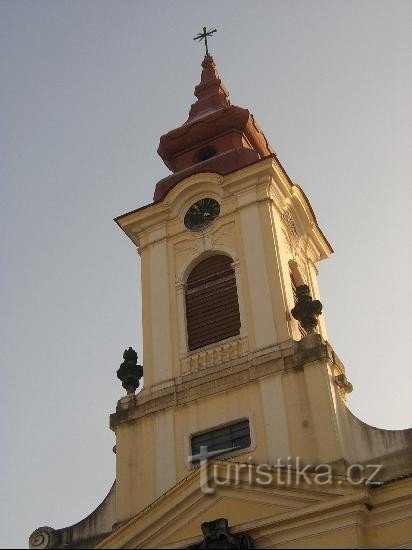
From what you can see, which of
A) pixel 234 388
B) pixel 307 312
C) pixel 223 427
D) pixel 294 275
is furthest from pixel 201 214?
pixel 223 427

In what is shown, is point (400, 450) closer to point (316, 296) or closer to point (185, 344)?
point (185, 344)

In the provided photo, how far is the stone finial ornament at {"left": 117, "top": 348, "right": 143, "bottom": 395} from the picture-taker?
64.5 ft

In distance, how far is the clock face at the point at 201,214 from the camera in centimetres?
2159

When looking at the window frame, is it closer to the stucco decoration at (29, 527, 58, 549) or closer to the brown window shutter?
the brown window shutter

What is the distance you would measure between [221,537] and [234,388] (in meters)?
3.47

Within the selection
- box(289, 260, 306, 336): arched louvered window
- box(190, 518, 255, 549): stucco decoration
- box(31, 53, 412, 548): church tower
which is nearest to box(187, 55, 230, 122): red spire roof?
box(31, 53, 412, 548): church tower

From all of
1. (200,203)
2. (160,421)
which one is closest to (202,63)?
(200,203)

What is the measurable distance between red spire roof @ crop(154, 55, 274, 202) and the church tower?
56 mm

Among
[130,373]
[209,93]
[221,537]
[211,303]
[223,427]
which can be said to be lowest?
[221,537]

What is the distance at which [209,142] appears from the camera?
2397 cm

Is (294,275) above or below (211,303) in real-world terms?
above

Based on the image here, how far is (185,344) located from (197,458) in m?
2.93

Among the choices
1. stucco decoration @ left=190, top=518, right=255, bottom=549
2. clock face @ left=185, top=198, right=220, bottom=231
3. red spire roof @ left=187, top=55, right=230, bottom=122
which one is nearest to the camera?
stucco decoration @ left=190, top=518, right=255, bottom=549

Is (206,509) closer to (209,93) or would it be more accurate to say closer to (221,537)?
(221,537)
